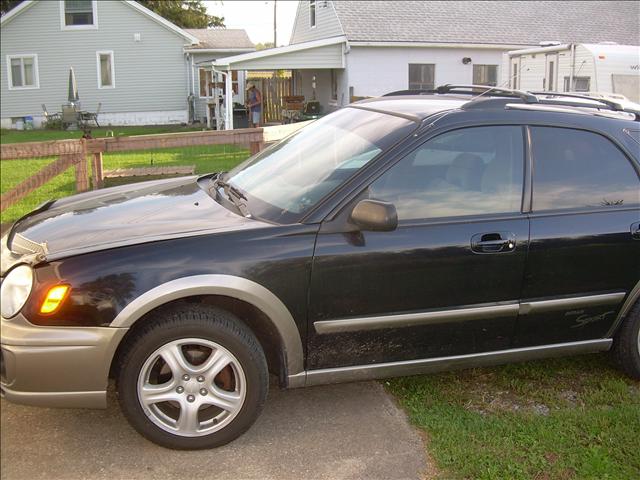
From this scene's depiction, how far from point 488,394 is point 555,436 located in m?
0.55

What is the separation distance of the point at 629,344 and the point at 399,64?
2037 cm

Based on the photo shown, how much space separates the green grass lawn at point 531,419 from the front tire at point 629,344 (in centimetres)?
12

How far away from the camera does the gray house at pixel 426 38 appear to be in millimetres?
22656

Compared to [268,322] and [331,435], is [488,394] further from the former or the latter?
[268,322]

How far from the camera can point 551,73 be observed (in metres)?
14.8

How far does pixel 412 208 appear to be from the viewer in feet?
11.7

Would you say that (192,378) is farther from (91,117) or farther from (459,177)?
(91,117)

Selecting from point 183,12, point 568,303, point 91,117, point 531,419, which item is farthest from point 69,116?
point 531,419

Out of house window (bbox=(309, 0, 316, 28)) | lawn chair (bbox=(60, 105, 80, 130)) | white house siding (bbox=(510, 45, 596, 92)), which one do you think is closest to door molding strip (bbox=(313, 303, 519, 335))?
white house siding (bbox=(510, 45, 596, 92))

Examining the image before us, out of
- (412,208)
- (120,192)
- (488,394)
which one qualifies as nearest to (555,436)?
(488,394)

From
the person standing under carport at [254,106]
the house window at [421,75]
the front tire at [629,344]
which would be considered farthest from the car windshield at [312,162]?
the house window at [421,75]

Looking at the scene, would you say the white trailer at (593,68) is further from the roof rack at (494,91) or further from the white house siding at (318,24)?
the white house siding at (318,24)

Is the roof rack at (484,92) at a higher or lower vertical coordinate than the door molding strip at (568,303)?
higher

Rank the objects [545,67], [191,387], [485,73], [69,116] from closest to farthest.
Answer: [191,387] < [545,67] < [485,73] < [69,116]
